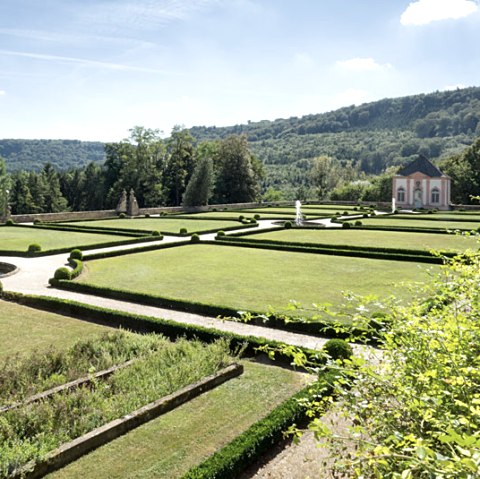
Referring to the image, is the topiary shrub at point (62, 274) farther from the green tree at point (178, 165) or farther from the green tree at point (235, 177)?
the green tree at point (235, 177)

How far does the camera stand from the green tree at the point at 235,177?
229 ft

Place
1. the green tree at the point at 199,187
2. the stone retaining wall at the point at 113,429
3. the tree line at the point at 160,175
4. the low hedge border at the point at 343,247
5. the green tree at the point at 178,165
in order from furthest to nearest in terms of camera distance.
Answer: the green tree at the point at 178,165 < the tree line at the point at 160,175 < the green tree at the point at 199,187 < the low hedge border at the point at 343,247 < the stone retaining wall at the point at 113,429

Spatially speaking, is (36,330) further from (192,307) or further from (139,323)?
(192,307)

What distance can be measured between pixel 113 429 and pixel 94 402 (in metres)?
0.77

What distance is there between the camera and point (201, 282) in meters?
18.8

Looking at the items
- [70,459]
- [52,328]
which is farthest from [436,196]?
[70,459]

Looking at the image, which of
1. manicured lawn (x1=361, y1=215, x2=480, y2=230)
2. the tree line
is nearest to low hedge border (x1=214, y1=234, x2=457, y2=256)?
manicured lawn (x1=361, y1=215, x2=480, y2=230)

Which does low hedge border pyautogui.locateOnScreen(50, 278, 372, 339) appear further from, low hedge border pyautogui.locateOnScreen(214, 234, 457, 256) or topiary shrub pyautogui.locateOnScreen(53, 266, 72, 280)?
low hedge border pyautogui.locateOnScreen(214, 234, 457, 256)

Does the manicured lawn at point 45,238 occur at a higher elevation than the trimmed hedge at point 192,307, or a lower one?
higher

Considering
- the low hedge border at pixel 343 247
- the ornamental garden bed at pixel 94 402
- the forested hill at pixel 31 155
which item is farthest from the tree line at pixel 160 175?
the forested hill at pixel 31 155

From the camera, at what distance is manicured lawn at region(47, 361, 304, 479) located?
6.96 m

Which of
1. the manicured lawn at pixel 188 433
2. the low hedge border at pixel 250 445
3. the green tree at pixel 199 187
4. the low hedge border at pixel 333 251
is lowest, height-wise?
the manicured lawn at pixel 188 433

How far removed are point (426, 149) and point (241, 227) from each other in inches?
5545

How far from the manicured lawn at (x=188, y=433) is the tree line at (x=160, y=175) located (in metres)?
50.1
